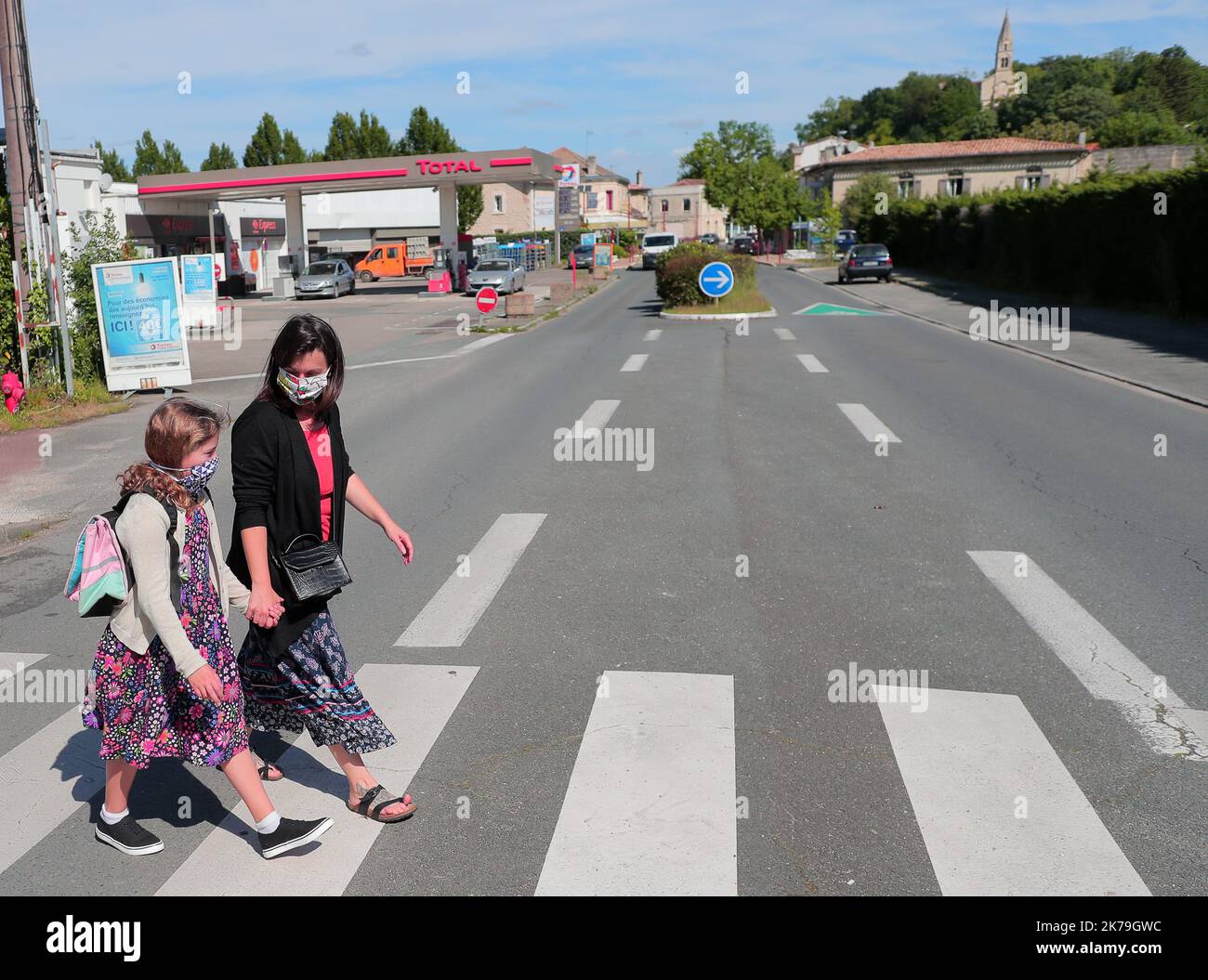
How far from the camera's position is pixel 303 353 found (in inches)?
155

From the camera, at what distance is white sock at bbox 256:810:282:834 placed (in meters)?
3.92

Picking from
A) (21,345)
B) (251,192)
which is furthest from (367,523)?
(251,192)

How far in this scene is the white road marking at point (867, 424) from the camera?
1232cm

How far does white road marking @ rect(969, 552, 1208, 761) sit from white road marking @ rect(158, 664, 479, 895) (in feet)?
10.5

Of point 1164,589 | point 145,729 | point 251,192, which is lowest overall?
point 1164,589

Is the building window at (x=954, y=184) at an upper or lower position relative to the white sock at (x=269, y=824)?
upper

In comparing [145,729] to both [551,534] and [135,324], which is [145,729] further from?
[135,324]

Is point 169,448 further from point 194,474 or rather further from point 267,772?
point 267,772

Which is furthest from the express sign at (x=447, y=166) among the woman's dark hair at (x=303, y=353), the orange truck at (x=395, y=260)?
the woman's dark hair at (x=303, y=353)

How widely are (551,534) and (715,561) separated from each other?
4.78 feet

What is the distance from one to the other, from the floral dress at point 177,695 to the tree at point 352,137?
8157cm

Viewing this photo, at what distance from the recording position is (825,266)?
214 feet

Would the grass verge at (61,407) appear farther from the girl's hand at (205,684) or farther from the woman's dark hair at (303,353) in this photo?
the girl's hand at (205,684)

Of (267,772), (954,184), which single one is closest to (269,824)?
(267,772)
